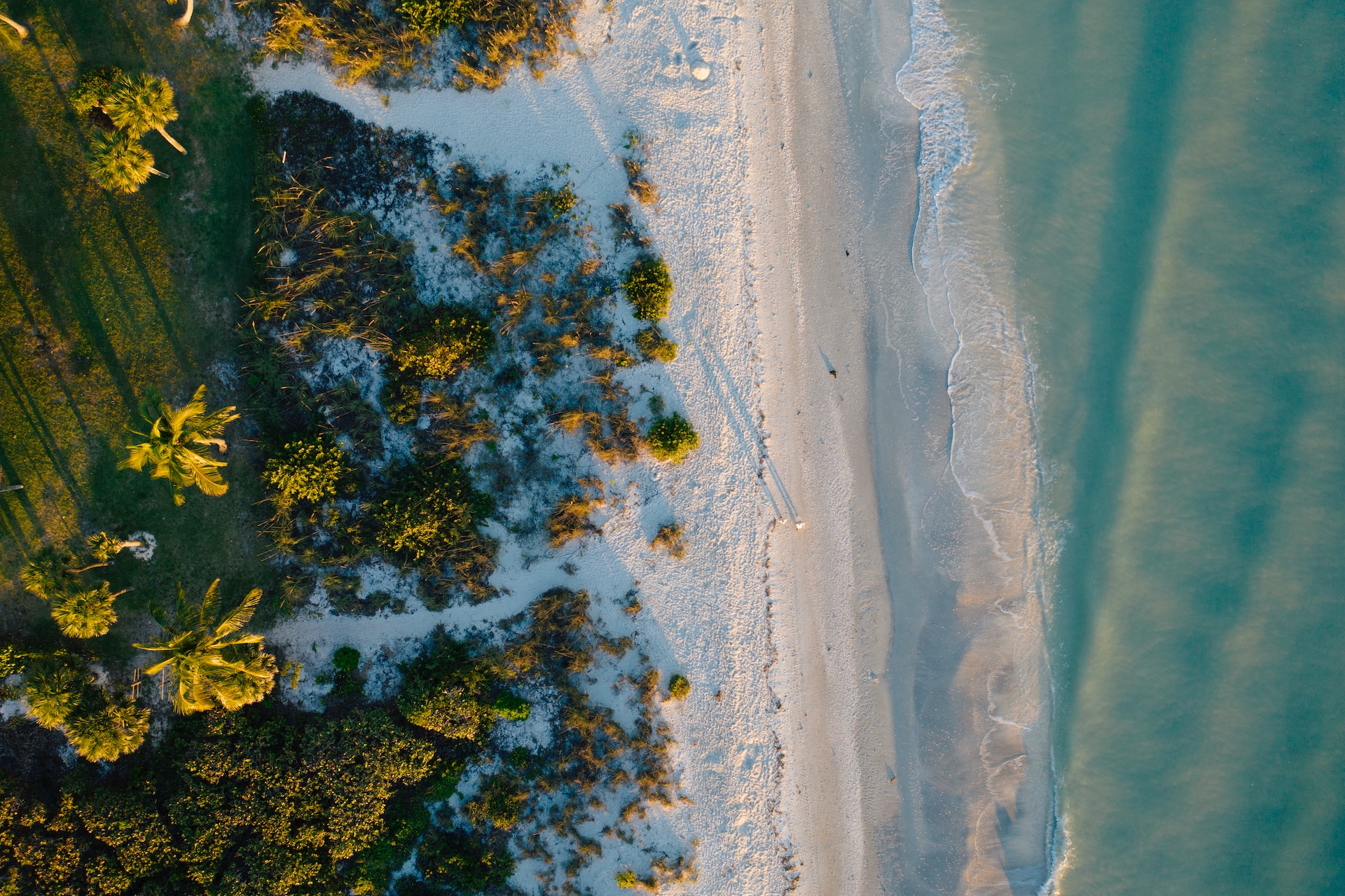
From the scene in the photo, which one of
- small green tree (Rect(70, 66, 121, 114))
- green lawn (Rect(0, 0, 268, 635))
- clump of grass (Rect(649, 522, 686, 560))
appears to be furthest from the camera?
clump of grass (Rect(649, 522, 686, 560))

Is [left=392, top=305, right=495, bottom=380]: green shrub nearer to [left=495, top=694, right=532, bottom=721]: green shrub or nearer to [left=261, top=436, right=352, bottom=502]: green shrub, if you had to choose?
[left=261, top=436, right=352, bottom=502]: green shrub

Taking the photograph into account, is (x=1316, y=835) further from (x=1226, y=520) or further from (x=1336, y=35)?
(x=1336, y=35)

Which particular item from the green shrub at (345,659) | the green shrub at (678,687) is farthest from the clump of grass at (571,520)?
the green shrub at (345,659)

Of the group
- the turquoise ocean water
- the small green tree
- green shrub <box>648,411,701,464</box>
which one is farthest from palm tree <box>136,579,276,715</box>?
the turquoise ocean water

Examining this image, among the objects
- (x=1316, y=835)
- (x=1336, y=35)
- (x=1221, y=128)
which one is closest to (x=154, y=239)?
(x=1221, y=128)

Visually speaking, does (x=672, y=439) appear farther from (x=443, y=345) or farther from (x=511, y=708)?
(x=511, y=708)

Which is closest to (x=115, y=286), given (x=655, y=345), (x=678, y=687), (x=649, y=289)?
(x=649, y=289)

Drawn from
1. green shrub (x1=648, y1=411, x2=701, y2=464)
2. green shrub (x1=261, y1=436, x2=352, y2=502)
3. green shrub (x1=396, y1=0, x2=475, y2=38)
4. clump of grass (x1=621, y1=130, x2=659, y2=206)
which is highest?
green shrub (x1=396, y1=0, x2=475, y2=38)
